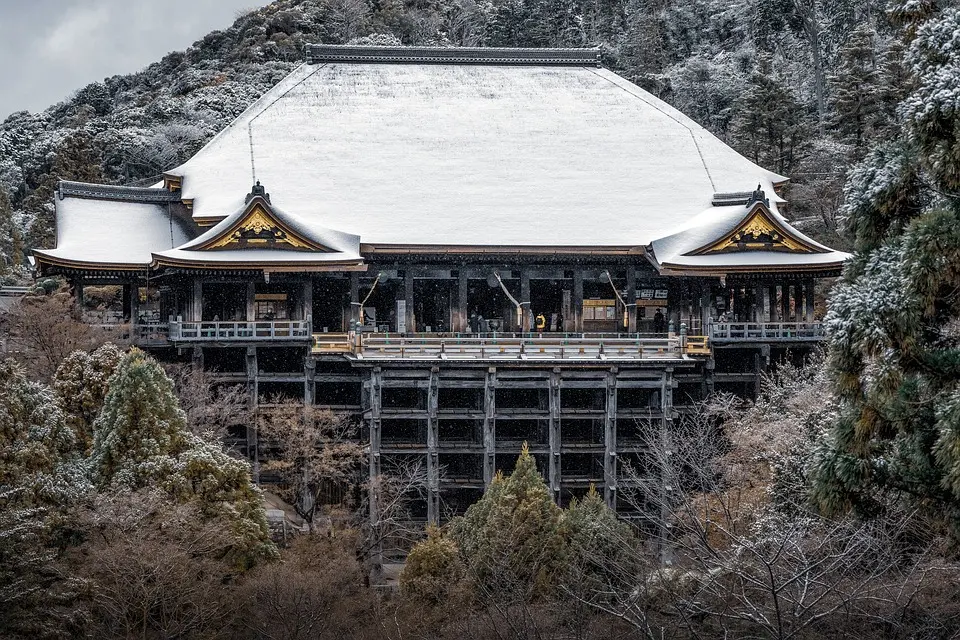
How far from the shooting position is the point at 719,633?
13.1 meters

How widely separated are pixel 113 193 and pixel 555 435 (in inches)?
698

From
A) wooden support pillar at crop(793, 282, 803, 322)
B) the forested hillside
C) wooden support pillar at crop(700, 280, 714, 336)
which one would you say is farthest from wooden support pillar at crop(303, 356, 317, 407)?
the forested hillside

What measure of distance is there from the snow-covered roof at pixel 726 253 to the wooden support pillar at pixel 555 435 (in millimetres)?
5309

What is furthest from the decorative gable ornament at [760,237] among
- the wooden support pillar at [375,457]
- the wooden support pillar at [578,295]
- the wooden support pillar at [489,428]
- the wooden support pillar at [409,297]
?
the wooden support pillar at [375,457]

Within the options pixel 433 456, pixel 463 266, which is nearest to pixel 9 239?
pixel 463 266

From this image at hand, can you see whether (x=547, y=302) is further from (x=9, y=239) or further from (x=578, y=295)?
(x=9, y=239)

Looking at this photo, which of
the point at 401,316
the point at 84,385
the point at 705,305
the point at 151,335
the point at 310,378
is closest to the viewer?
the point at 84,385

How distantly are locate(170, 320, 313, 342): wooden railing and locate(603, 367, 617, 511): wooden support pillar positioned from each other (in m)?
8.23

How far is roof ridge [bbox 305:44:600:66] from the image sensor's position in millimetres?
43750

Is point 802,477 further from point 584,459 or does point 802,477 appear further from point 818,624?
point 584,459

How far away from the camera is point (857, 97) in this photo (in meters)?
45.0

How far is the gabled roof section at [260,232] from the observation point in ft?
105

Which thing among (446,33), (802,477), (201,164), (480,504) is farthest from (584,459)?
(446,33)

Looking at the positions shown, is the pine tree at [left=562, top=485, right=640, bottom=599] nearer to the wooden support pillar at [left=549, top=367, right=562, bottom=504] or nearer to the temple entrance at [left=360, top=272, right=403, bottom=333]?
the wooden support pillar at [left=549, top=367, right=562, bottom=504]
